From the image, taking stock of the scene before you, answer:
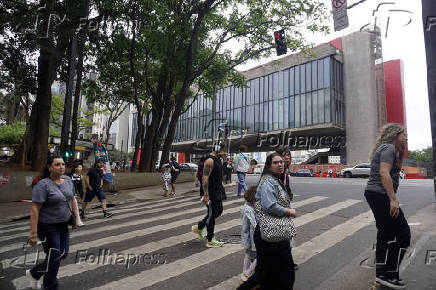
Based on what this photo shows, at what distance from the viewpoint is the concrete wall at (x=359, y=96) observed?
122ft

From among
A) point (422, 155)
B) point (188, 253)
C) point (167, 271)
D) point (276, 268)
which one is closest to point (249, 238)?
point (276, 268)

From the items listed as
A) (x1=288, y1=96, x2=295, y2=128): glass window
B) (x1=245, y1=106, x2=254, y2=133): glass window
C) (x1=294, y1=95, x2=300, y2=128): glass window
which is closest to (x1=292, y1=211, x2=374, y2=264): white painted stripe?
(x1=294, y1=95, x2=300, y2=128): glass window

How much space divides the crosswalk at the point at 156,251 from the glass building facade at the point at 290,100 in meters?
25.4

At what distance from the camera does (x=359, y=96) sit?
38.1m

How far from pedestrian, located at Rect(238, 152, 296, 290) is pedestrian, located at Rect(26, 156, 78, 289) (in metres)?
2.17

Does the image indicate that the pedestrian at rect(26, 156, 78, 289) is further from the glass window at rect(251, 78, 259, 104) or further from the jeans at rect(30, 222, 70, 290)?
the glass window at rect(251, 78, 259, 104)

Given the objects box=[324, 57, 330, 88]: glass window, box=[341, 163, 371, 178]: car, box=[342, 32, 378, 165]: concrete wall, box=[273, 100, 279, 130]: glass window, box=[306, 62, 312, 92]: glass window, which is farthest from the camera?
box=[273, 100, 279, 130]: glass window

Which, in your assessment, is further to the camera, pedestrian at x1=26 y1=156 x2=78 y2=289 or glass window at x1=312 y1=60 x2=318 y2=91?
glass window at x1=312 y1=60 x2=318 y2=91

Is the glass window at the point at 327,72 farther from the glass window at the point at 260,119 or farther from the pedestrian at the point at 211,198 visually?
the pedestrian at the point at 211,198

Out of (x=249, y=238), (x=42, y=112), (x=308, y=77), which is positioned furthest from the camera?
(x=308, y=77)

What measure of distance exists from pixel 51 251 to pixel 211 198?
278 cm

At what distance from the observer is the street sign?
26.4 feet

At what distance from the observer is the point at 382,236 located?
3.57 metres

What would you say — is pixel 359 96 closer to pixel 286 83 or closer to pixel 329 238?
pixel 286 83
